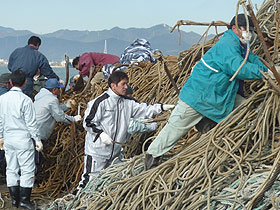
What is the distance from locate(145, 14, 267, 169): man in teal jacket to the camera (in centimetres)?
431

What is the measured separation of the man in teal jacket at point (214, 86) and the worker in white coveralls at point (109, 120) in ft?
3.24

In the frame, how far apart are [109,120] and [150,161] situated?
99 cm

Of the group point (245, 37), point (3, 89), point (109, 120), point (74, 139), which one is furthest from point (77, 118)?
point (245, 37)

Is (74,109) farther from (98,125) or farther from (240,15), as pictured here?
(240,15)

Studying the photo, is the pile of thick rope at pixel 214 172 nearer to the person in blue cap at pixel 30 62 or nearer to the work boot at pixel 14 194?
the work boot at pixel 14 194

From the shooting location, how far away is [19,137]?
608cm

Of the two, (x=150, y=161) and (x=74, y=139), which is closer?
(x=150, y=161)

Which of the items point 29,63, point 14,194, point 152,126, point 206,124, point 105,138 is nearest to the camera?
point 206,124

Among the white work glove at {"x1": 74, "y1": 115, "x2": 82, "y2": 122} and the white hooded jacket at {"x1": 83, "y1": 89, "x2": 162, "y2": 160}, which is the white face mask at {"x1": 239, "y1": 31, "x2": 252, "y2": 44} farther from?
the white work glove at {"x1": 74, "y1": 115, "x2": 82, "y2": 122}

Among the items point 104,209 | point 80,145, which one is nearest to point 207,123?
point 104,209

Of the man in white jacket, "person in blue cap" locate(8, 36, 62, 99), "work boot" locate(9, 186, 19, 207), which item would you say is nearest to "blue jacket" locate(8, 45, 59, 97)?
"person in blue cap" locate(8, 36, 62, 99)

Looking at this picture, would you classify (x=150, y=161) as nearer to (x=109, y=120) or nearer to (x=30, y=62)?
(x=109, y=120)

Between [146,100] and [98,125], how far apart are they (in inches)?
55.2

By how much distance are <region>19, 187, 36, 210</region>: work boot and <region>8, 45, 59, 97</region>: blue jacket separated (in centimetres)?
218
